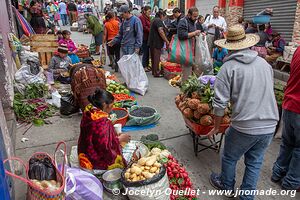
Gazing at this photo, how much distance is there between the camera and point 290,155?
10.7 feet

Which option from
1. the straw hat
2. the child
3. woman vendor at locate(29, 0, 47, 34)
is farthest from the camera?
woman vendor at locate(29, 0, 47, 34)

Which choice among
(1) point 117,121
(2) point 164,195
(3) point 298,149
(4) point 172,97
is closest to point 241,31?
(3) point 298,149

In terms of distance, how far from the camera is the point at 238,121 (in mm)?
2646

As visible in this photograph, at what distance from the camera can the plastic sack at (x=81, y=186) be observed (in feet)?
8.00

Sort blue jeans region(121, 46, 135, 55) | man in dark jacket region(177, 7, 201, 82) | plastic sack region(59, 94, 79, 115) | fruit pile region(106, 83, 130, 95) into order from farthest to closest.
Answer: blue jeans region(121, 46, 135, 55)
fruit pile region(106, 83, 130, 95)
man in dark jacket region(177, 7, 201, 82)
plastic sack region(59, 94, 79, 115)

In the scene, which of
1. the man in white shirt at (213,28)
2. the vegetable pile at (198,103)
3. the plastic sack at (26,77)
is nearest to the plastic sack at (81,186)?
the vegetable pile at (198,103)

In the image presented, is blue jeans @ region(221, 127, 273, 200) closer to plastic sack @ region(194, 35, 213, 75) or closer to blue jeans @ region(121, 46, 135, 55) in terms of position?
plastic sack @ region(194, 35, 213, 75)

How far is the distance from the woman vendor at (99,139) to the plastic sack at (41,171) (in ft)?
2.13

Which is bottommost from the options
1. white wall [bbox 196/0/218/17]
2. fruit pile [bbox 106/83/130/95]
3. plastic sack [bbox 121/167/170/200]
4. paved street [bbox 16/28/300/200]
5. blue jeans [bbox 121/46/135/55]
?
paved street [bbox 16/28/300/200]

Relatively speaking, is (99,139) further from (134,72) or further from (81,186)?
(134,72)

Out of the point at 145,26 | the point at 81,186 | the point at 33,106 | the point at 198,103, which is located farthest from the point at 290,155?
the point at 145,26

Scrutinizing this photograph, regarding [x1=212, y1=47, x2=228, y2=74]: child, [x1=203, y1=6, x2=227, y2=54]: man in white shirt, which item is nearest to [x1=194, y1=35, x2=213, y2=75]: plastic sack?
[x1=212, y1=47, x2=228, y2=74]: child

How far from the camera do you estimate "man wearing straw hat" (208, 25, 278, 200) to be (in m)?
2.51

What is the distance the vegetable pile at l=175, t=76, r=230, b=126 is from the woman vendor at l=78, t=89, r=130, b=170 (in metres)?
1.15
